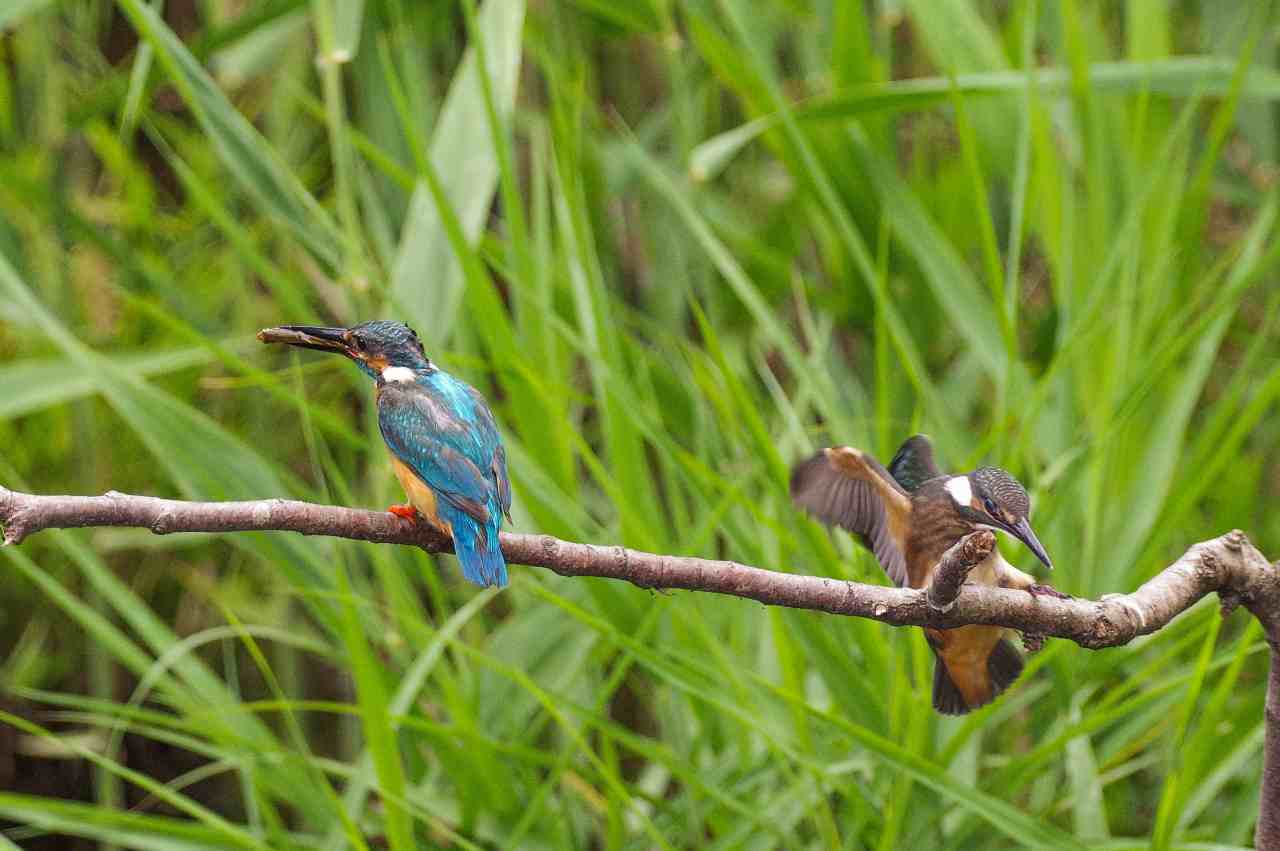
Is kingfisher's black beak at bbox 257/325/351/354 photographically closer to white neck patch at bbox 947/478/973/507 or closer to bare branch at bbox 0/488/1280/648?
bare branch at bbox 0/488/1280/648

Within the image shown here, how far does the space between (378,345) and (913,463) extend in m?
0.36

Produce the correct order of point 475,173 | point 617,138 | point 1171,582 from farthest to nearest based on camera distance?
point 617,138
point 475,173
point 1171,582

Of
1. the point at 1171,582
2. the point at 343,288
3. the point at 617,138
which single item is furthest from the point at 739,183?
the point at 1171,582

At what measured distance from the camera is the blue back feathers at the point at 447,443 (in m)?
0.76

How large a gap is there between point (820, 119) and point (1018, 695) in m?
0.78

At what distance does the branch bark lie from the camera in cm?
58

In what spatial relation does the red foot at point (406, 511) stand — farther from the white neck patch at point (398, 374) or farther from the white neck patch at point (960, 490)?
the white neck patch at point (960, 490)

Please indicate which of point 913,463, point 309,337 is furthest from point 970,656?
point 309,337

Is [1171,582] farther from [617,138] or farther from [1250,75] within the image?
[617,138]

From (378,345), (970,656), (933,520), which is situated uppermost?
(378,345)

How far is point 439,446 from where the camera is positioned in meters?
0.77

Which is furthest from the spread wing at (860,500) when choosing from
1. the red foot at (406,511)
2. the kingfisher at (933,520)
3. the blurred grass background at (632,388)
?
the blurred grass background at (632,388)

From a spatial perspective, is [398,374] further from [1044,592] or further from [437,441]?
[1044,592]

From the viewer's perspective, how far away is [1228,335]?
2326mm
